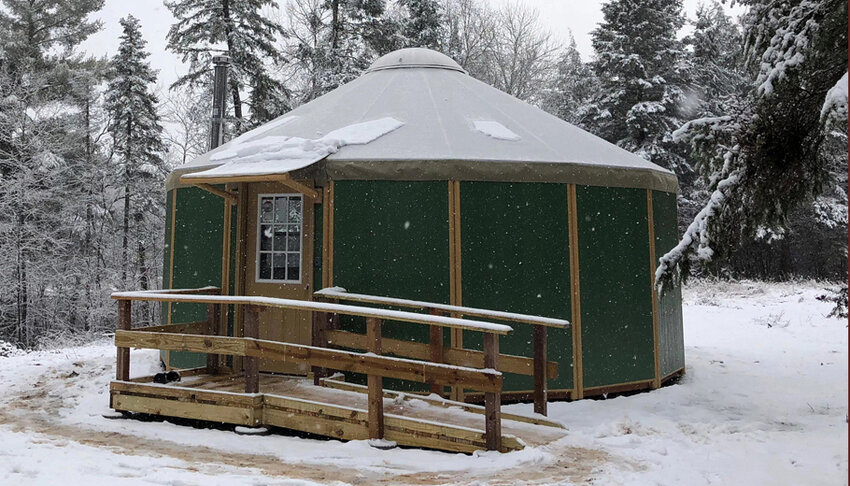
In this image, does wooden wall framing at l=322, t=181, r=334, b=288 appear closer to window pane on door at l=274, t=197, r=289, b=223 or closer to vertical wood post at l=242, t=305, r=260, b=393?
window pane on door at l=274, t=197, r=289, b=223

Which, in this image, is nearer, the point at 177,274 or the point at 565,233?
the point at 565,233

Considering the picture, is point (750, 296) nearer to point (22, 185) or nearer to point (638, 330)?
point (638, 330)

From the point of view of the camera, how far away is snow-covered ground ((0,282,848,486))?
12.9ft

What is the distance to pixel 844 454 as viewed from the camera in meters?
4.47

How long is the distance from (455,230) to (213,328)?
8.72 ft

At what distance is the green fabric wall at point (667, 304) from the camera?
274 inches

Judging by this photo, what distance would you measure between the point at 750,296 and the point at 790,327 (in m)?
4.49

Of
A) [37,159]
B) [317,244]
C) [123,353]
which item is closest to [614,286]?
[317,244]

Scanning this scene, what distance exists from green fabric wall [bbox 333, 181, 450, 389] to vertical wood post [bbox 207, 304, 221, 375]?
4.60 ft

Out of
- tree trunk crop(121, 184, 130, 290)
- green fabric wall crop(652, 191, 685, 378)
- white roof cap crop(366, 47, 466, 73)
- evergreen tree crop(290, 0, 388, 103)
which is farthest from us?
tree trunk crop(121, 184, 130, 290)

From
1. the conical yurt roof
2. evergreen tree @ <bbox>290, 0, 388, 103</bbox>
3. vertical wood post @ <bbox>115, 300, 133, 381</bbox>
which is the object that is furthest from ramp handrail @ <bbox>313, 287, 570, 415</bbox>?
evergreen tree @ <bbox>290, 0, 388, 103</bbox>

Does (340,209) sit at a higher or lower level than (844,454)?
higher

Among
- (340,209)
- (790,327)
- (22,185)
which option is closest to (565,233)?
(340,209)

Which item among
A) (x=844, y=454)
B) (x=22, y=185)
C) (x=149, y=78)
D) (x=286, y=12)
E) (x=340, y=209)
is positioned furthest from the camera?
(x=286, y=12)
